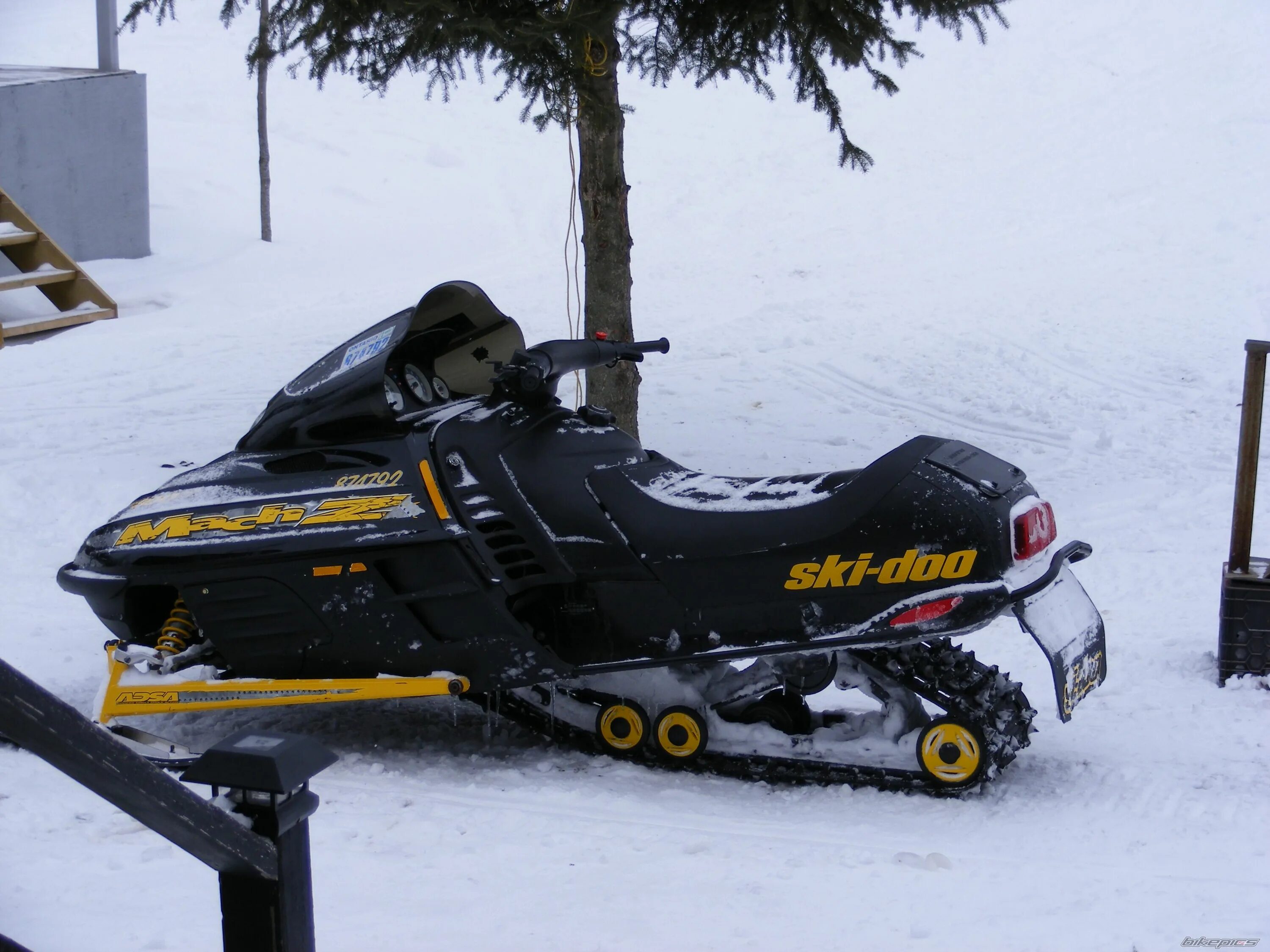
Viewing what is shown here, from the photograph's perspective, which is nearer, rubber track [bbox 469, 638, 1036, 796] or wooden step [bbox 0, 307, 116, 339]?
rubber track [bbox 469, 638, 1036, 796]

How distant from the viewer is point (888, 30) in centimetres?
693

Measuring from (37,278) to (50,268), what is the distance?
361 mm

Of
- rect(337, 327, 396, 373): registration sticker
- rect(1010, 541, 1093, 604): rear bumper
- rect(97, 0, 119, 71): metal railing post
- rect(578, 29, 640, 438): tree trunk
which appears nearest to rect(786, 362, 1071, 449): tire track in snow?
rect(578, 29, 640, 438): tree trunk

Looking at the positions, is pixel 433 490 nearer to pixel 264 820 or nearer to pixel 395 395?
pixel 395 395

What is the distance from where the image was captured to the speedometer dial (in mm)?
4332

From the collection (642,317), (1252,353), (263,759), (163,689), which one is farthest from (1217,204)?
(263,759)

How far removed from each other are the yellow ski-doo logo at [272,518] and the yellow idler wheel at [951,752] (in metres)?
1.68

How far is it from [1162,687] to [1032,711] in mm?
1005

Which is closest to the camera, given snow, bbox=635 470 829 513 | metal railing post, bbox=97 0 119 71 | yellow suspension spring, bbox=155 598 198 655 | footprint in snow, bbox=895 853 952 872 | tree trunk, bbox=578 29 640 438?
footprint in snow, bbox=895 853 952 872

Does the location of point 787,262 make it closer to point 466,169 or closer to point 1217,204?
point 1217,204

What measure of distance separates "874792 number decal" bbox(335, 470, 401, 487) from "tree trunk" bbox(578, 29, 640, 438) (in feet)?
9.86

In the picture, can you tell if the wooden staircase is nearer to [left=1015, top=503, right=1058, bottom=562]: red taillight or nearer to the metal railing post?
the metal railing post

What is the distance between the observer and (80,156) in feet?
45.9

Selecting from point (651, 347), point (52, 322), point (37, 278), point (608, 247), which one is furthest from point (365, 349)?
point (37, 278)
